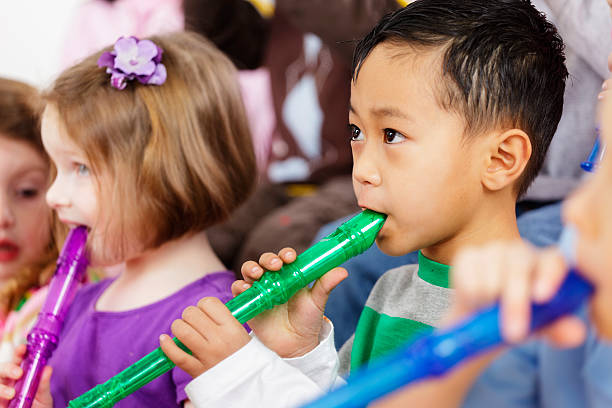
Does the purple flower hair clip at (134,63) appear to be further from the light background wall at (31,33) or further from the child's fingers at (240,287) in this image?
the light background wall at (31,33)

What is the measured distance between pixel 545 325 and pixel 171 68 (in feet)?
2.30

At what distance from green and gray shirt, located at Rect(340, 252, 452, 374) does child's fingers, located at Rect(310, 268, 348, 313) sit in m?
0.07

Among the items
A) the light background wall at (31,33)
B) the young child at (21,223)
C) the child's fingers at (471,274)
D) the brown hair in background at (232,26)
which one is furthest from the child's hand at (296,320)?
the light background wall at (31,33)

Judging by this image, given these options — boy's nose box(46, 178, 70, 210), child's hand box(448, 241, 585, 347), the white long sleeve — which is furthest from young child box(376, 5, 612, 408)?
boy's nose box(46, 178, 70, 210)

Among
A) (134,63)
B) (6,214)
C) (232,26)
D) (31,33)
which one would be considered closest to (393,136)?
(134,63)

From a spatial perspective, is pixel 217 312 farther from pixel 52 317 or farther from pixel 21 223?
pixel 21 223

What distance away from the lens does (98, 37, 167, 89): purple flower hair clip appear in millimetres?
862

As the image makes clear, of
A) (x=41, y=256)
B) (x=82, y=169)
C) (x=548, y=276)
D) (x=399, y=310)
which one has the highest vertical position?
(x=548, y=276)

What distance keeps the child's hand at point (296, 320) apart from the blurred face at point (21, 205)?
575 millimetres

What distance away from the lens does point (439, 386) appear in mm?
406

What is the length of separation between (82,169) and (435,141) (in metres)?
0.49

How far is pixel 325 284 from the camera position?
2.22 ft

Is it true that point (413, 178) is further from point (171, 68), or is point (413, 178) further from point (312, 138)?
point (312, 138)

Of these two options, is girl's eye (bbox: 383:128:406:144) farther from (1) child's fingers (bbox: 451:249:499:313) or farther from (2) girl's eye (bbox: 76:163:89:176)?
(2) girl's eye (bbox: 76:163:89:176)
